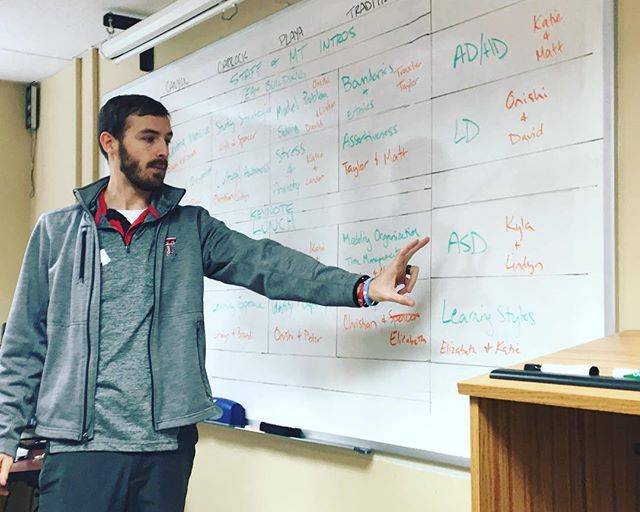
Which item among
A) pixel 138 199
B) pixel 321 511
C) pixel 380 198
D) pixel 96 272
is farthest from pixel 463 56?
pixel 321 511

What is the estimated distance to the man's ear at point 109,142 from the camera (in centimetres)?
192

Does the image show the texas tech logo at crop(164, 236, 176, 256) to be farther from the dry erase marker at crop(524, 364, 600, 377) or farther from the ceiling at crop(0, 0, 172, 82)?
the ceiling at crop(0, 0, 172, 82)

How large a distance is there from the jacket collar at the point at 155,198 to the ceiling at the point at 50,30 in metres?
1.24

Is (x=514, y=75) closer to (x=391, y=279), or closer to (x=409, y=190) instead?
(x=409, y=190)

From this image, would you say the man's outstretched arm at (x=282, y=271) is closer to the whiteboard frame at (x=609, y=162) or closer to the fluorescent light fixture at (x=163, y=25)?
the whiteboard frame at (x=609, y=162)

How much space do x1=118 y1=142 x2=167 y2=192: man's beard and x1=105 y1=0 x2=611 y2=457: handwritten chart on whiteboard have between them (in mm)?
504

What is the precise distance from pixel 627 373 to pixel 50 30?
9.76ft

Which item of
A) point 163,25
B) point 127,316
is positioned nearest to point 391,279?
point 127,316

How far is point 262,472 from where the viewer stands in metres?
2.38

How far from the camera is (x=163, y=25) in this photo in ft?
7.73

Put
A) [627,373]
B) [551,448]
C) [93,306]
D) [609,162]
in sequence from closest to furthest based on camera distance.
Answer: [627,373] → [551,448] → [609,162] → [93,306]

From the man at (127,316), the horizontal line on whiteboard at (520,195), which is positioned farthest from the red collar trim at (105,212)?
the horizontal line on whiteboard at (520,195)

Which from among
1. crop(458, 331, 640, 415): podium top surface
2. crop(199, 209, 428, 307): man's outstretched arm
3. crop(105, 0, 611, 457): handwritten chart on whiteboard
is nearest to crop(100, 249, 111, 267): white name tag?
crop(199, 209, 428, 307): man's outstretched arm

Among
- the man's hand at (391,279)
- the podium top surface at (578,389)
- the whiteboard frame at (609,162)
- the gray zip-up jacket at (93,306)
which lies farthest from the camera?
the gray zip-up jacket at (93,306)
